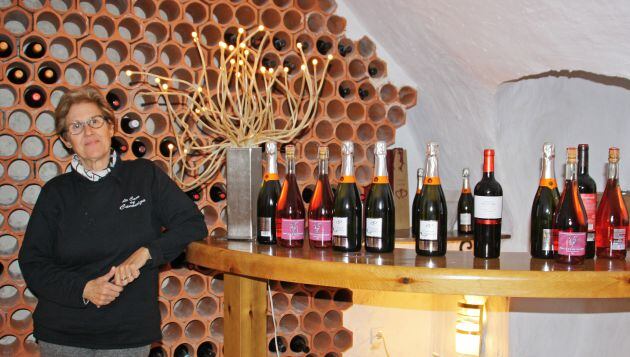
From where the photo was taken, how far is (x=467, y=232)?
212cm

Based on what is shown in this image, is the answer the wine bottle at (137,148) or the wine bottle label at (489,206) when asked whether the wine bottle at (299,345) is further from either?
the wine bottle label at (489,206)

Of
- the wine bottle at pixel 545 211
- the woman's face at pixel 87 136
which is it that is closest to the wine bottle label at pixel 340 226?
the wine bottle at pixel 545 211

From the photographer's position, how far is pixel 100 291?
140 cm

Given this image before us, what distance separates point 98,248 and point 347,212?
613 mm

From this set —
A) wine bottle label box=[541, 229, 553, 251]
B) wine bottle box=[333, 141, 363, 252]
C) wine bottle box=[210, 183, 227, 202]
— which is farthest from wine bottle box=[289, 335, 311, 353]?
wine bottle label box=[541, 229, 553, 251]

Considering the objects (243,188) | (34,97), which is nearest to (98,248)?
(243,188)

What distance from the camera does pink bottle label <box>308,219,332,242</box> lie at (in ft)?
4.51

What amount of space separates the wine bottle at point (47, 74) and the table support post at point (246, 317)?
86 centimetres

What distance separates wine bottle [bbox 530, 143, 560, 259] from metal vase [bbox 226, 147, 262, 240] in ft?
2.25

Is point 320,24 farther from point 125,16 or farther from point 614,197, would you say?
point 614,197

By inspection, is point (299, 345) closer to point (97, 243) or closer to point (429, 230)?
point (97, 243)

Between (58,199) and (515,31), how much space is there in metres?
1.26

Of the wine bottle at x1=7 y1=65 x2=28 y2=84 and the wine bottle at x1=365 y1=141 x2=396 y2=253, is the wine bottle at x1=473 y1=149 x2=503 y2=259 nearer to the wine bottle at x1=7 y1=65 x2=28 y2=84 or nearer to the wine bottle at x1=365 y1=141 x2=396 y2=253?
the wine bottle at x1=365 y1=141 x2=396 y2=253

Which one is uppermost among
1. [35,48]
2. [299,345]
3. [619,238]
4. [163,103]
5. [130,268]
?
[35,48]
